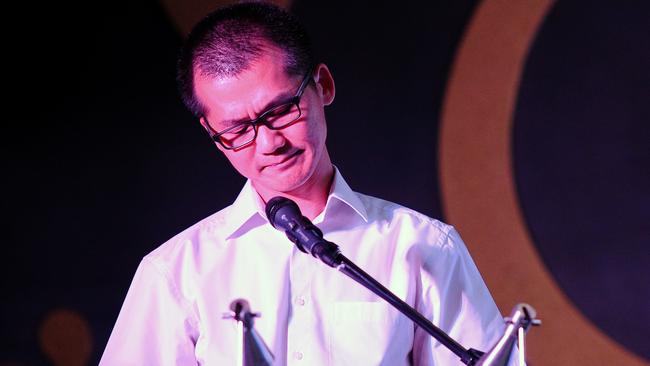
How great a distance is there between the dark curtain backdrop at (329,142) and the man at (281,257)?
0.64 meters

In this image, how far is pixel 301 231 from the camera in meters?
1.08

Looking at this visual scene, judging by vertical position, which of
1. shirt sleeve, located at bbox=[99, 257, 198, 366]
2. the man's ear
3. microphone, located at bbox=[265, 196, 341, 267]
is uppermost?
the man's ear

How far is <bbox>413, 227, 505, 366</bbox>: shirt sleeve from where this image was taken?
1.55m

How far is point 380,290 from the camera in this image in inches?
42.2

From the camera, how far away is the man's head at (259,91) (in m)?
1.42

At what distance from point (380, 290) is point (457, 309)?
1.79 feet

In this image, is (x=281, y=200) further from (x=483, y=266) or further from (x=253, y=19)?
(x=483, y=266)

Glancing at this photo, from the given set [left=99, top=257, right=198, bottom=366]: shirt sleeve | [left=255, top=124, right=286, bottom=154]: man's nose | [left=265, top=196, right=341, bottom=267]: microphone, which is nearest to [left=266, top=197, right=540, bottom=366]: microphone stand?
[left=265, top=196, right=341, bottom=267]: microphone

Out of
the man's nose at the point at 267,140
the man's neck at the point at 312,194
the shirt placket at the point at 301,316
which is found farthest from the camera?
the man's neck at the point at 312,194

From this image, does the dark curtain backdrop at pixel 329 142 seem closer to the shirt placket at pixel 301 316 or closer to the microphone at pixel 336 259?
the shirt placket at pixel 301 316

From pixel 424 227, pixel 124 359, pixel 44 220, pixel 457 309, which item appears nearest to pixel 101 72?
pixel 44 220

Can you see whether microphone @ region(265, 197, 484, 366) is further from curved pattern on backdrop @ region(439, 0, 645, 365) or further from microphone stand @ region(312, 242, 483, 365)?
curved pattern on backdrop @ region(439, 0, 645, 365)

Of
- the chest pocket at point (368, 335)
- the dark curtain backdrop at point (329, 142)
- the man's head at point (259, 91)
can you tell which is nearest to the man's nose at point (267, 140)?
the man's head at point (259, 91)

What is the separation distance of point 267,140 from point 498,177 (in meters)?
1.05
